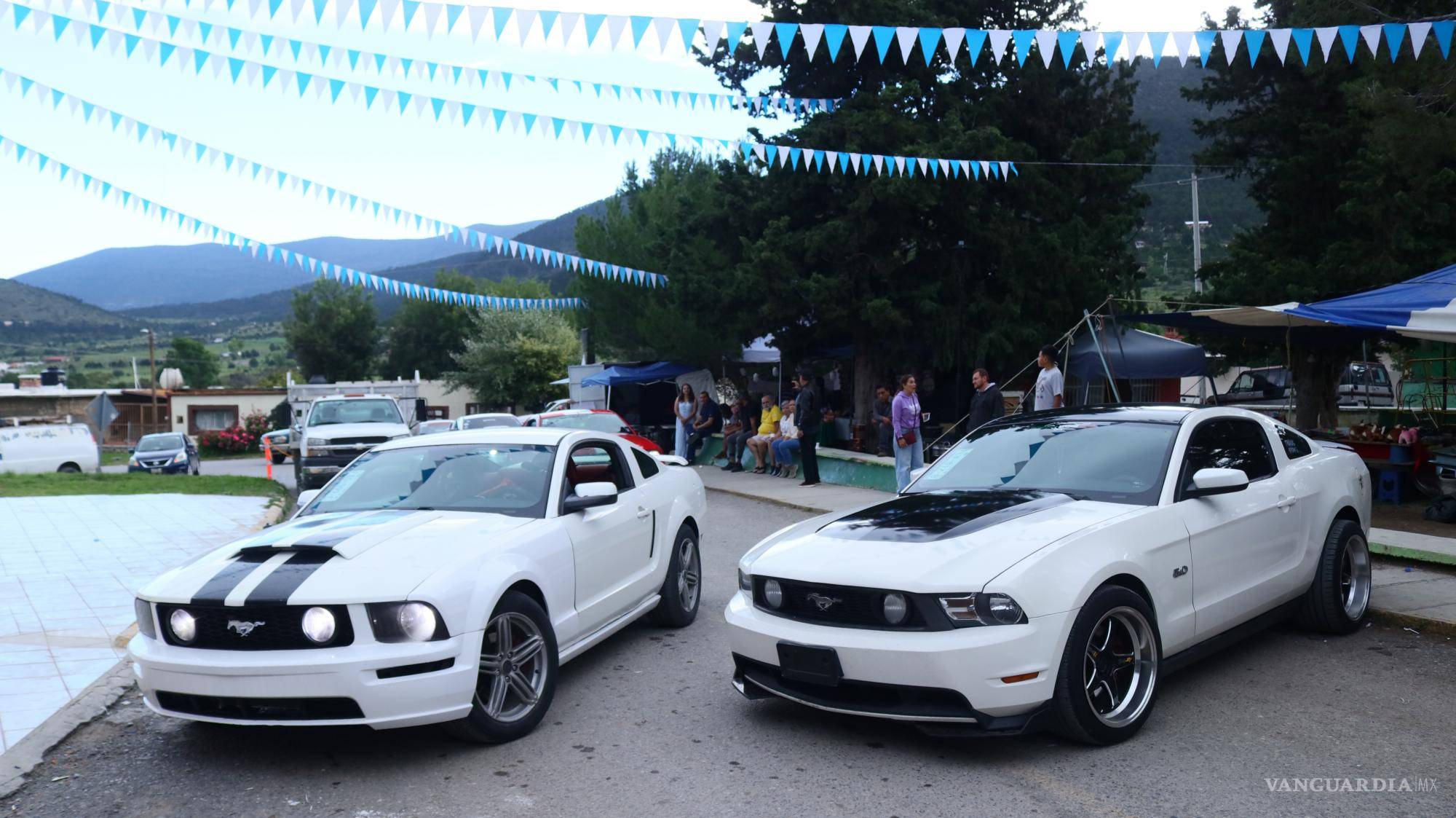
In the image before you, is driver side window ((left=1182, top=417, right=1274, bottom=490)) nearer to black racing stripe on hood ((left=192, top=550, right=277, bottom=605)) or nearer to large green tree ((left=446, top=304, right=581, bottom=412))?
black racing stripe on hood ((left=192, top=550, right=277, bottom=605))

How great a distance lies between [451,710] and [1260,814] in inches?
129

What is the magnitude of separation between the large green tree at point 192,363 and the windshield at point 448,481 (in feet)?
355

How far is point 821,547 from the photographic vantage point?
16.7 ft

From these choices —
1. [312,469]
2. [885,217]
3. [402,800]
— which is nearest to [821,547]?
[402,800]

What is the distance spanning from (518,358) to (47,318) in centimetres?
8798

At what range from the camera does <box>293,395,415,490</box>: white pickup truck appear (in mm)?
18250

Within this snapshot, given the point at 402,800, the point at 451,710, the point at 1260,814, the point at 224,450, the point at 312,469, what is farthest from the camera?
the point at 224,450

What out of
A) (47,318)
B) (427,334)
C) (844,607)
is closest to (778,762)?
(844,607)

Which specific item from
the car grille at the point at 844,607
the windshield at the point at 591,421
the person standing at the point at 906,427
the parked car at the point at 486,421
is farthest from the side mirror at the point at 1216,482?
the parked car at the point at 486,421

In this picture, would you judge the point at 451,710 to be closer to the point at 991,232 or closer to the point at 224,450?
the point at 991,232

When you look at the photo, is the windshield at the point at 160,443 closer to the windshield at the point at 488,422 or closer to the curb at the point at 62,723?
the windshield at the point at 488,422

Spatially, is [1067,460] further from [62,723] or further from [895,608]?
[62,723]

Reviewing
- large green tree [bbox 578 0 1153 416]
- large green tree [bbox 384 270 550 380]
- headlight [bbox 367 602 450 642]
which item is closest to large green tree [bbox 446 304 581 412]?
large green tree [bbox 384 270 550 380]

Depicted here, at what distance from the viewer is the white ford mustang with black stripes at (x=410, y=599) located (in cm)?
449
